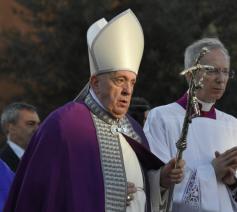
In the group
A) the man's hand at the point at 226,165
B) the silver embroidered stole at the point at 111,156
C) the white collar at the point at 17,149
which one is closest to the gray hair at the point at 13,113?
the white collar at the point at 17,149

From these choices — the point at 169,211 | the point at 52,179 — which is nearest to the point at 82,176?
the point at 52,179

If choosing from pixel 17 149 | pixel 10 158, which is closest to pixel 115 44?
pixel 10 158

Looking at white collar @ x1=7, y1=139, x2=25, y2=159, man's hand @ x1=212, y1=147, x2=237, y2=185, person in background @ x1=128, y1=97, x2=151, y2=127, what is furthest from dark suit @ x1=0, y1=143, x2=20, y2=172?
man's hand @ x1=212, y1=147, x2=237, y2=185

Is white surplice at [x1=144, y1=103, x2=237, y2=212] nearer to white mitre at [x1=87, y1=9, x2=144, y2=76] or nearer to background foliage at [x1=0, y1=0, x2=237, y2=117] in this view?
white mitre at [x1=87, y1=9, x2=144, y2=76]

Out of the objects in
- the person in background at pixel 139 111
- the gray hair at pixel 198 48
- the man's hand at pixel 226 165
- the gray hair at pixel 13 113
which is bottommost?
the man's hand at pixel 226 165

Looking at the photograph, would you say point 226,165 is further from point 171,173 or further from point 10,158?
point 10,158

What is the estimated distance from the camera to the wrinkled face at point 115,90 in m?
5.55

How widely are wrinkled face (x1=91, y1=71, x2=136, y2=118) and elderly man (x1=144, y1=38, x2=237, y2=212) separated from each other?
1.03 m

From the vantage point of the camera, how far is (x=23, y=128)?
8.46 meters

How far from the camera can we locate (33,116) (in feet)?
Result: 27.9

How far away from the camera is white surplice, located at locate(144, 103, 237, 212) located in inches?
261

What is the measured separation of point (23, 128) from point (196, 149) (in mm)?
2215

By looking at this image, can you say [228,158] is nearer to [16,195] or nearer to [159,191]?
[159,191]

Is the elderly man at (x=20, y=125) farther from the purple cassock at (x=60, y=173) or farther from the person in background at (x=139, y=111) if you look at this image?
the purple cassock at (x=60, y=173)
